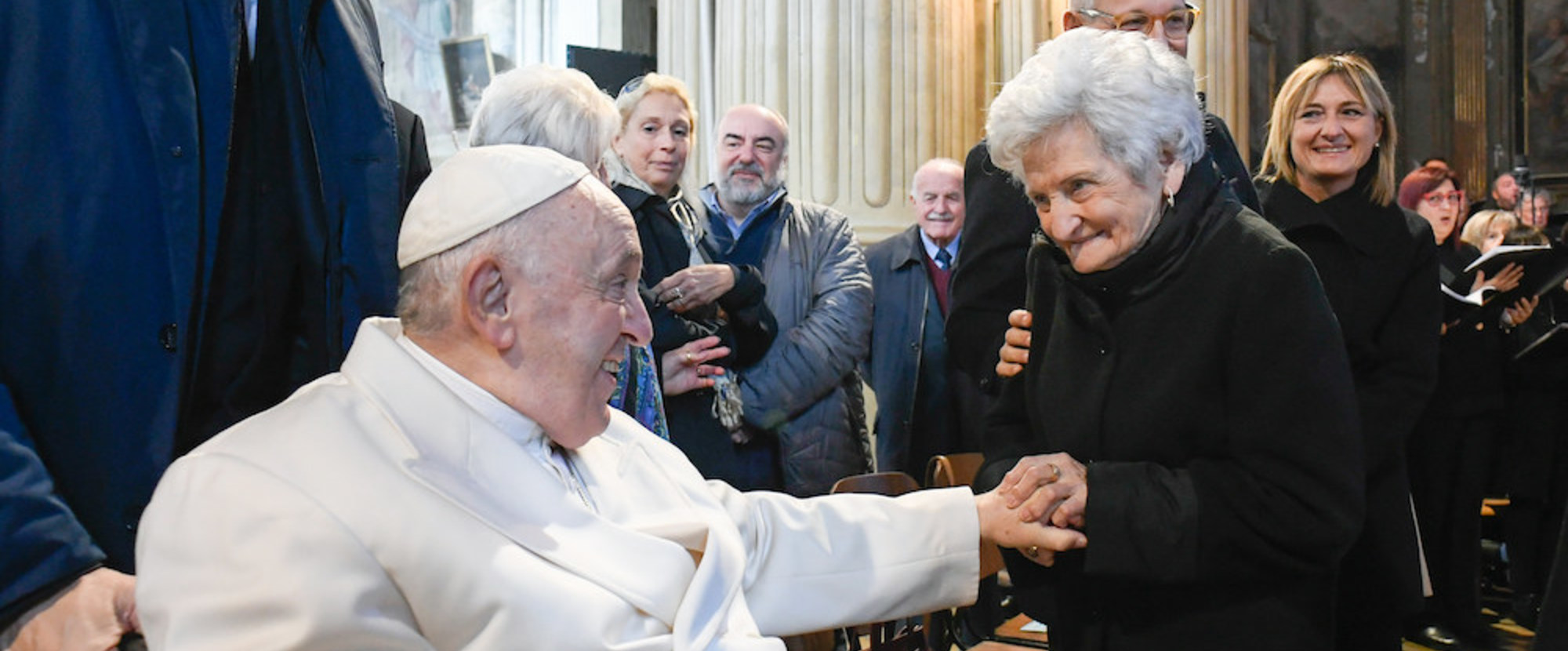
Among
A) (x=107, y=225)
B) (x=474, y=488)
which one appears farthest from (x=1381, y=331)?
(x=107, y=225)

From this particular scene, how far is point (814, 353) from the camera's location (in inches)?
180

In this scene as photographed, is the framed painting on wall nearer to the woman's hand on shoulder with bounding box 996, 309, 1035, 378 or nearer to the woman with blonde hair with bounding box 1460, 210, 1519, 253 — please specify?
the woman with blonde hair with bounding box 1460, 210, 1519, 253

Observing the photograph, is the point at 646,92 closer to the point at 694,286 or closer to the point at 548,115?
the point at 694,286

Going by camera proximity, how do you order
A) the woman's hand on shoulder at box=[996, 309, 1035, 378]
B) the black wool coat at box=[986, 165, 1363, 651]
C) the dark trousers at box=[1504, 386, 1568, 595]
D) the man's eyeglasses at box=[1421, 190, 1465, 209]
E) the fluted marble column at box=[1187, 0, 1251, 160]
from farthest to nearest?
1. the fluted marble column at box=[1187, 0, 1251, 160]
2. the man's eyeglasses at box=[1421, 190, 1465, 209]
3. the dark trousers at box=[1504, 386, 1568, 595]
4. the woman's hand on shoulder at box=[996, 309, 1035, 378]
5. the black wool coat at box=[986, 165, 1363, 651]

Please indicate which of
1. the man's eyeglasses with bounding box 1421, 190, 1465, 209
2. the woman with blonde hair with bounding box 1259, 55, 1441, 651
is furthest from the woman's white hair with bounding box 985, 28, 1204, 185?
the man's eyeglasses with bounding box 1421, 190, 1465, 209

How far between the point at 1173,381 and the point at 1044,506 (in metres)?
0.29

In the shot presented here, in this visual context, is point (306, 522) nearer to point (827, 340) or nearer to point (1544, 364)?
point (827, 340)

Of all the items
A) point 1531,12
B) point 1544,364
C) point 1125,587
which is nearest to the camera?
point 1125,587

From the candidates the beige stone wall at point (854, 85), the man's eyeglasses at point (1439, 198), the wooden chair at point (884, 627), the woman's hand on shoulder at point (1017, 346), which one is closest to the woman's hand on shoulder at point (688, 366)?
the wooden chair at point (884, 627)

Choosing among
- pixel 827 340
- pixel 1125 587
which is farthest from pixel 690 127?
pixel 1125 587

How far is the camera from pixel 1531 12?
15.2 meters

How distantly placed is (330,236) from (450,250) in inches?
22.3

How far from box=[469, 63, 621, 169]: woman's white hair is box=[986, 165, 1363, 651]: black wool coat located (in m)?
1.24

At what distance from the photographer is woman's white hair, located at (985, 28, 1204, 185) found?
222cm
